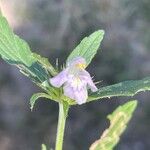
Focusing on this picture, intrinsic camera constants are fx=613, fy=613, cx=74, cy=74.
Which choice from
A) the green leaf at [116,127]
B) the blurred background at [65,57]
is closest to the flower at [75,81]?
the green leaf at [116,127]

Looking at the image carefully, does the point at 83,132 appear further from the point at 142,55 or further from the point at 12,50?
the point at 12,50

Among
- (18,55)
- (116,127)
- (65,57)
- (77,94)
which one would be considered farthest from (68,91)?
(65,57)

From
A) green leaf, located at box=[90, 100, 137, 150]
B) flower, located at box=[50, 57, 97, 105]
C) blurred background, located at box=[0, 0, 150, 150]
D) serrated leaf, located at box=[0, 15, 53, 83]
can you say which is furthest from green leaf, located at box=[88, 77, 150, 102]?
blurred background, located at box=[0, 0, 150, 150]

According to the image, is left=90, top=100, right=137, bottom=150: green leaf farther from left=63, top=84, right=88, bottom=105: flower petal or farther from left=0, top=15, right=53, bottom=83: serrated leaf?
left=0, top=15, right=53, bottom=83: serrated leaf

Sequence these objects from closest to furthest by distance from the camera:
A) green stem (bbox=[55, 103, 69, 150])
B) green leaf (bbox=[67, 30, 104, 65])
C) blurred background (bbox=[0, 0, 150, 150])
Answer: green stem (bbox=[55, 103, 69, 150]), green leaf (bbox=[67, 30, 104, 65]), blurred background (bbox=[0, 0, 150, 150])

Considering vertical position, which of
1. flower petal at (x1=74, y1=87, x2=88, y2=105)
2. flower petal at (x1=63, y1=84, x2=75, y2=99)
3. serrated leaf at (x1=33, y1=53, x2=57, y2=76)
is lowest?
flower petal at (x1=74, y1=87, x2=88, y2=105)

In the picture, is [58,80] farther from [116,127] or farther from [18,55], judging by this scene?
[116,127]

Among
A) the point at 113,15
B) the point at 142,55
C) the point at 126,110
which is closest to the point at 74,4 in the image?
the point at 113,15
